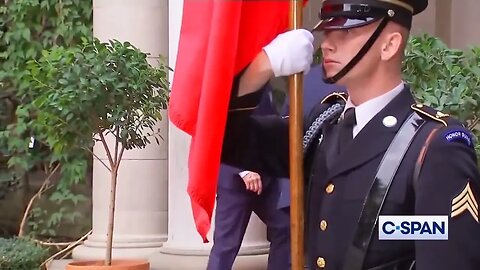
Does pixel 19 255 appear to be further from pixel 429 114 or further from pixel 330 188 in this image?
pixel 429 114

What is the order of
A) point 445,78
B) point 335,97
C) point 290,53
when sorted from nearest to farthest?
point 290,53 < point 335,97 < point 445,78

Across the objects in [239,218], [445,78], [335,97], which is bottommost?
[239,218]

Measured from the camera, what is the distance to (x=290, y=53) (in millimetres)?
2641

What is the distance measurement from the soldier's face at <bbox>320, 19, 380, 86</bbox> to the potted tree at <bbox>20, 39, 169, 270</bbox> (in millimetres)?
3702

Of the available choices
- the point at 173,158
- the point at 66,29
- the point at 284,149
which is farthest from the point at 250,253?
the point at 284,149

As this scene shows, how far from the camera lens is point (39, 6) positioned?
354 inches

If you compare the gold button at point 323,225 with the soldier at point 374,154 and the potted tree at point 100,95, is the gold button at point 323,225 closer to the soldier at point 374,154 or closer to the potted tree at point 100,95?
the soldier at point 374,154

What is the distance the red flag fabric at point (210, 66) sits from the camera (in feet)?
8.93

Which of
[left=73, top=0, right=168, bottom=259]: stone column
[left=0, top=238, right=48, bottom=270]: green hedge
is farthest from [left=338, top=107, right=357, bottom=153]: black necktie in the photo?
[left=0, top=238, right=48, bottom=270]: green hedge

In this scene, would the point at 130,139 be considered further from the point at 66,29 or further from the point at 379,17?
the point at 379,17

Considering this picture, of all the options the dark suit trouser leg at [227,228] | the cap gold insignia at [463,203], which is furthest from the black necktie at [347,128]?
the dark suit trouser leg at [227,228]

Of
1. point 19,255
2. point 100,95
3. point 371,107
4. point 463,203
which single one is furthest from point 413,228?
point 19,255

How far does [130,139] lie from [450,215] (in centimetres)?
422

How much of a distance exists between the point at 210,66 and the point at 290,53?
233 mm
